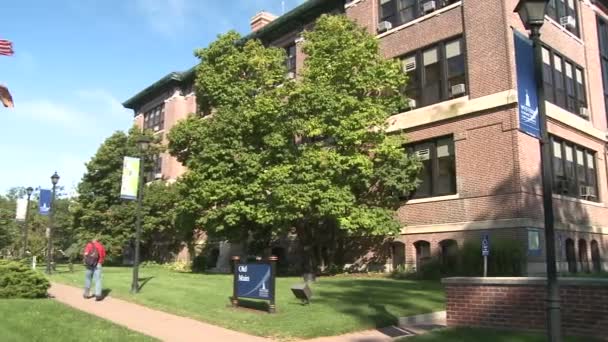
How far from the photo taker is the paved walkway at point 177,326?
10.6 metres

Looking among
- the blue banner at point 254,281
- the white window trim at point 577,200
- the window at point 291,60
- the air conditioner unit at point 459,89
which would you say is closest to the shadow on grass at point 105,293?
the blue banner at point 254,281

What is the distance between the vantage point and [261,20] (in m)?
37.4

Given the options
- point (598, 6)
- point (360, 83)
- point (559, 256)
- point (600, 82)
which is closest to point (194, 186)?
point (360, 83)

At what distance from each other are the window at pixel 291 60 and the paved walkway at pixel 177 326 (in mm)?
18640

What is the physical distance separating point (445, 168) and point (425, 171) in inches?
36.5

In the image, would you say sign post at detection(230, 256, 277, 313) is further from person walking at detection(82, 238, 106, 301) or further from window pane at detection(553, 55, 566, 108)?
window pane at detection(553, 55, 566, 108)

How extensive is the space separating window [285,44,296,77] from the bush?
725 inches

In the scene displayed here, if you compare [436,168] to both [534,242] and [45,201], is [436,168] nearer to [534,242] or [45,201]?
[534,242]

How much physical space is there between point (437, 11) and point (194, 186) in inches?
485

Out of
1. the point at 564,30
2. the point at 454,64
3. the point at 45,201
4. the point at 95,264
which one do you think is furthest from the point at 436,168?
the point at 45,201

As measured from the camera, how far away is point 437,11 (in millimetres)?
23922

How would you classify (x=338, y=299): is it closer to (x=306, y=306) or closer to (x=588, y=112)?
(x=306, y=306)

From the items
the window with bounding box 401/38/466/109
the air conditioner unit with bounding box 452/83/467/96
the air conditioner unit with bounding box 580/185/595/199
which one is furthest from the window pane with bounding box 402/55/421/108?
the air conditioner unit with bounding box 580/185/595/199

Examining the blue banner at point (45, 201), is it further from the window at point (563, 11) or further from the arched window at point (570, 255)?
the window at point (563, 11)
